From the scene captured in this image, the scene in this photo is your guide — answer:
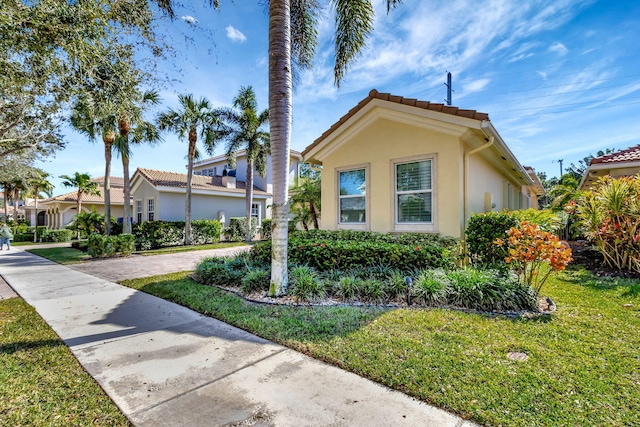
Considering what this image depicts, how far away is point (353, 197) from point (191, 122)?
12764 millimetres

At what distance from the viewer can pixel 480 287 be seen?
209 inches

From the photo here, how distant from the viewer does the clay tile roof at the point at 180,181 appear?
64.7 ft

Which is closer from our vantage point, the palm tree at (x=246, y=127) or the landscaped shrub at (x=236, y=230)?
the palm tree at (x=246, y=127)

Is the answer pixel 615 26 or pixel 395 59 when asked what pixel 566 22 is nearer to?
pixel 615 26

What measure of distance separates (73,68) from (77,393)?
609 cm

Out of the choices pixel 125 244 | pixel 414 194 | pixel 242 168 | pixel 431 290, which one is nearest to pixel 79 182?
pixel 242 168

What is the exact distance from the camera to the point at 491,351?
356 cm

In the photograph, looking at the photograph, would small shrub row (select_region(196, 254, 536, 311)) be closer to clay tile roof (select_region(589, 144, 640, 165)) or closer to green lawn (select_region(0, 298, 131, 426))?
green lawn (select_region(0, 298, 131, 426))

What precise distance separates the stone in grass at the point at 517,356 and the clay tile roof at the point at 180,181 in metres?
20.4

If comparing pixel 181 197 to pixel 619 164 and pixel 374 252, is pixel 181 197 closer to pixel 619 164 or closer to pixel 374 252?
pixel 374 252

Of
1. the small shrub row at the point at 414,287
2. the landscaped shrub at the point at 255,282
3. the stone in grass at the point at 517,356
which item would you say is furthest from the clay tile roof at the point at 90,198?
the stone in grass at the point at 517,356

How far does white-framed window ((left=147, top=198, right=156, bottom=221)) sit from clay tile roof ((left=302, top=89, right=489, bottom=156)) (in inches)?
564

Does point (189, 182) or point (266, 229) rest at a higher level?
point (189, 182)

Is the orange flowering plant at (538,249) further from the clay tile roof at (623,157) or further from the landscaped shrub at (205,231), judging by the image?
the landscaped shrub at (205,231)
